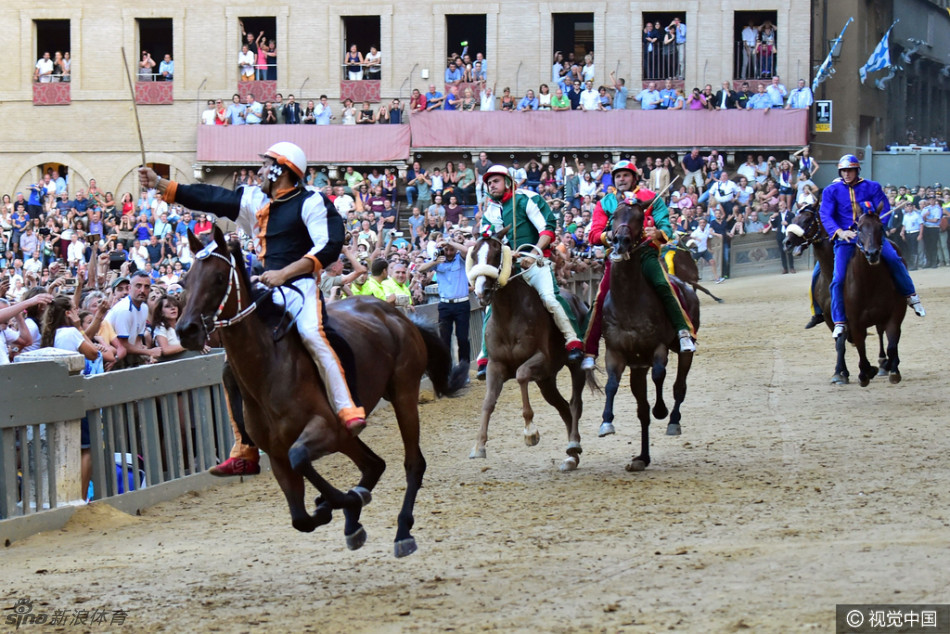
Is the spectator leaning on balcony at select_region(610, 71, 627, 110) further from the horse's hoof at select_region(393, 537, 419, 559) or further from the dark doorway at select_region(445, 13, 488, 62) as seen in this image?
the horse's hoof at select_region(393, 537, 419, 559)

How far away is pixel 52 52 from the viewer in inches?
1747

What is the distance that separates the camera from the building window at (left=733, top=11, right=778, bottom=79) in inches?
1554

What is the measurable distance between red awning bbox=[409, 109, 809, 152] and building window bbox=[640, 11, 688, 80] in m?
2.84

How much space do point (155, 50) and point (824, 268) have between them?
112 feet

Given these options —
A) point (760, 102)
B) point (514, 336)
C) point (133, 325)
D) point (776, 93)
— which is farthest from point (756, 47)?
point (133, 325)

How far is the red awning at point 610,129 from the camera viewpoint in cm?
3725

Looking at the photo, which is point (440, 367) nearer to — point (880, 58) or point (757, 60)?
point (757, 60)

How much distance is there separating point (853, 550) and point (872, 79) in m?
37.5

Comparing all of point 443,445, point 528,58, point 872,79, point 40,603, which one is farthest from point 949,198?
point 40,603

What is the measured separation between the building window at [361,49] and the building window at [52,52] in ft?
31.4

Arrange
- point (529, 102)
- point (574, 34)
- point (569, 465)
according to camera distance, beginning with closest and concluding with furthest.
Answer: point (569, 465) → point (529, 102) → point (574, 34)

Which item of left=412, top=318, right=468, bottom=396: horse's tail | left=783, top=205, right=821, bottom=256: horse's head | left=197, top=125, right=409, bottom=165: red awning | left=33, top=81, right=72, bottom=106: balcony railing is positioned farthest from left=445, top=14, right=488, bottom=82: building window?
left=412, top=318, right=468, bottom=396: horse's tail

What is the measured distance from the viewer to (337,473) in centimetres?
1167

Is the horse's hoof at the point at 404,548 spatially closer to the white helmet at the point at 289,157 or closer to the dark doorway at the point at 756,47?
the white helmet at the point at 289,157
